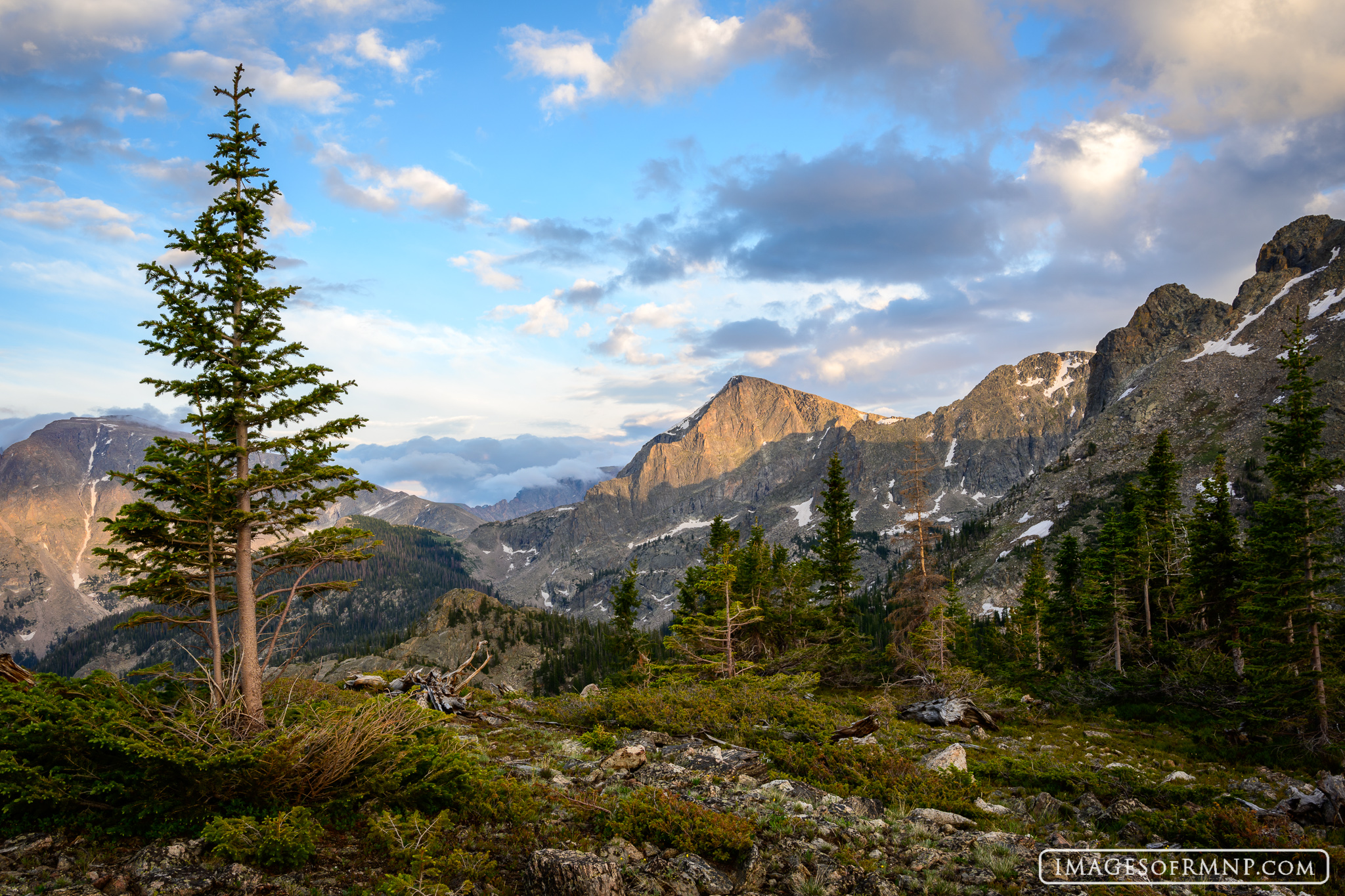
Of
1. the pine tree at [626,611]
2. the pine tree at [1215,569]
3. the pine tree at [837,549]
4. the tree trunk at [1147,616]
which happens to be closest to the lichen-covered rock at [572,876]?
the pine tree at [837,549]

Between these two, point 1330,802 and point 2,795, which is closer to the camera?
point 2,795

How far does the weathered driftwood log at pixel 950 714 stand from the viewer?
873 inches

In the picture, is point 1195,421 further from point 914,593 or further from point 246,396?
point 246,396

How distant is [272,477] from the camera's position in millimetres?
11672

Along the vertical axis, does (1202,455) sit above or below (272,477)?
above

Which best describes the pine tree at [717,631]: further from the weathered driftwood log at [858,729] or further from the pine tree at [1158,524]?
the pine tree at [1158,524]

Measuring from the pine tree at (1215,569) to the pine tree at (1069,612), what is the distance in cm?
968

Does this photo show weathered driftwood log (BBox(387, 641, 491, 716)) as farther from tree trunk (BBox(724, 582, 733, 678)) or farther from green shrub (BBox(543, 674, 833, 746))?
tree trunk (BBox(724, 582, 733, 678))

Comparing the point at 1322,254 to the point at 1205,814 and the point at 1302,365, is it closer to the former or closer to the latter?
the point at 1302,365

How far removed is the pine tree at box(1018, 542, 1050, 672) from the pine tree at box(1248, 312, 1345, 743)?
117 ft

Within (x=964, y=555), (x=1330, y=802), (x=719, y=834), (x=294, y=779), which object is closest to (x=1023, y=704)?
(x=1330, y=802)

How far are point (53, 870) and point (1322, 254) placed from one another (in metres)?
311

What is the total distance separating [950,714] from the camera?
22.3 metres

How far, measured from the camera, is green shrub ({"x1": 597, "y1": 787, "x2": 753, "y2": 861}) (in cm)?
877
